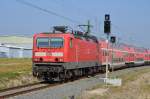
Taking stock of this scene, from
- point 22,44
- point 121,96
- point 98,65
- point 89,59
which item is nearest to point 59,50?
point 89,59

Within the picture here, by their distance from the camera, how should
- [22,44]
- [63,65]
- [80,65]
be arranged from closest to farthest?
[63,65] < [80,65] < [22,44]

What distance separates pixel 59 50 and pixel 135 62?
129 ft

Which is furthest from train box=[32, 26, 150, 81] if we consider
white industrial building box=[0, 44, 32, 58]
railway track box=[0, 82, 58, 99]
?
white industrial building box=[0, 44, 32, 58]

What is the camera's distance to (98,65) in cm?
3788

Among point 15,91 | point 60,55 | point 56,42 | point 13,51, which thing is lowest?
point 15,91

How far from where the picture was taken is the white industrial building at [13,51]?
118 m

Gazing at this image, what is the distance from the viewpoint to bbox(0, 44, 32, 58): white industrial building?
118 m

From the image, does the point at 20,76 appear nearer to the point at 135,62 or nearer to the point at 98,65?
the point at 98,65

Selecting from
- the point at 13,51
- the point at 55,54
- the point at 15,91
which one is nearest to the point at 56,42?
the point at 55,54

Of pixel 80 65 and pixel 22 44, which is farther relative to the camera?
pixel 22 44

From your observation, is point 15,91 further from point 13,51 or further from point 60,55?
point 13,51

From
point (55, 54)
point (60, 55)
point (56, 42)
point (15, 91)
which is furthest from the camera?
point (56, 42)

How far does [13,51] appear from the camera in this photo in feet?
405

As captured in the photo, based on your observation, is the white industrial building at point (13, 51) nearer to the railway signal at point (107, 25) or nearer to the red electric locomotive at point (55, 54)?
the red electric locomotive at point (55, 54)
